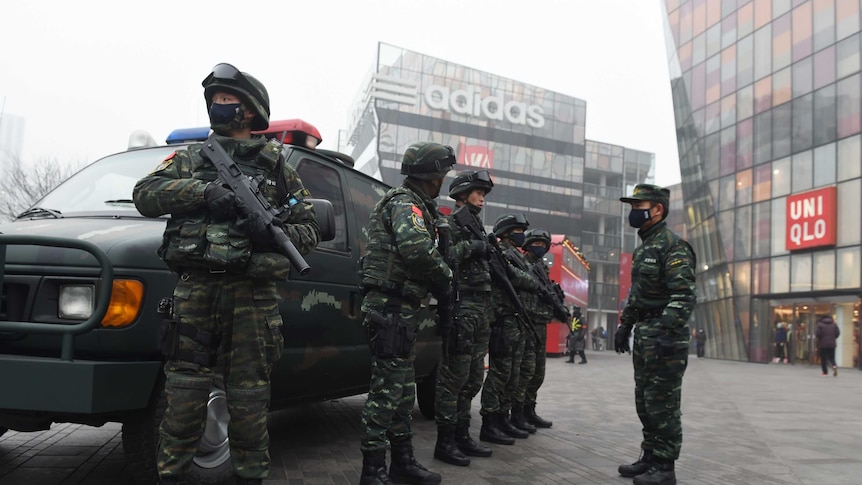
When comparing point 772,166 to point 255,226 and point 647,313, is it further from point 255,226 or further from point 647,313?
point 255,226

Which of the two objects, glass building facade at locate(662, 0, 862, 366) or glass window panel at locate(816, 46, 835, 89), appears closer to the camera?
glass building facade at locate(662, 0, 862, 366)

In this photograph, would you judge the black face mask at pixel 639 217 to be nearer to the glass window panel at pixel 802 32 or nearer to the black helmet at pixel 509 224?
the black helmet at pixel 509 224

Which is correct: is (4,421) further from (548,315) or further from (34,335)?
(548,315)

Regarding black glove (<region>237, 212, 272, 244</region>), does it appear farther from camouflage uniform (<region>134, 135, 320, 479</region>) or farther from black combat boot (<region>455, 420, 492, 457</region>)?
black combat boot (<region>455, 420, 492, 457</region>)

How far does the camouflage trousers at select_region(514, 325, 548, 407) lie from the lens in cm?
636

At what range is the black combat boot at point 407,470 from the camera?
4043mm

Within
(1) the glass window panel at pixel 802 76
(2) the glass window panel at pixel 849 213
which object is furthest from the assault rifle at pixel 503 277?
(1) the glass window panel at pixel 802 76

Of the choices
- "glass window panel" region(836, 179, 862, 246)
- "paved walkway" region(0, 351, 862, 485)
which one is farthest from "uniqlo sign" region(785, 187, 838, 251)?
"paved walkway" region(0, 351, 862, 485)

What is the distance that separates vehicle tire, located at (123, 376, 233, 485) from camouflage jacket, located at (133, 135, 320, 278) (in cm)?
79

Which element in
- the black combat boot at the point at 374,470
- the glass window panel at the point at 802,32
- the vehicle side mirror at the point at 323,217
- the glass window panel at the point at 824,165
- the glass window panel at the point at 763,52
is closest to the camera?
the vehicle side mirror at the point at 323,217

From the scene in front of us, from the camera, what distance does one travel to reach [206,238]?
280 cm

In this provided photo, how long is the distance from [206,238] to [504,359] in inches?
137

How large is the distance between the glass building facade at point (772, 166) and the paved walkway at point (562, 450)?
1796 cm

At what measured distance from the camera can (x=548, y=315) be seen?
23.1 feet
